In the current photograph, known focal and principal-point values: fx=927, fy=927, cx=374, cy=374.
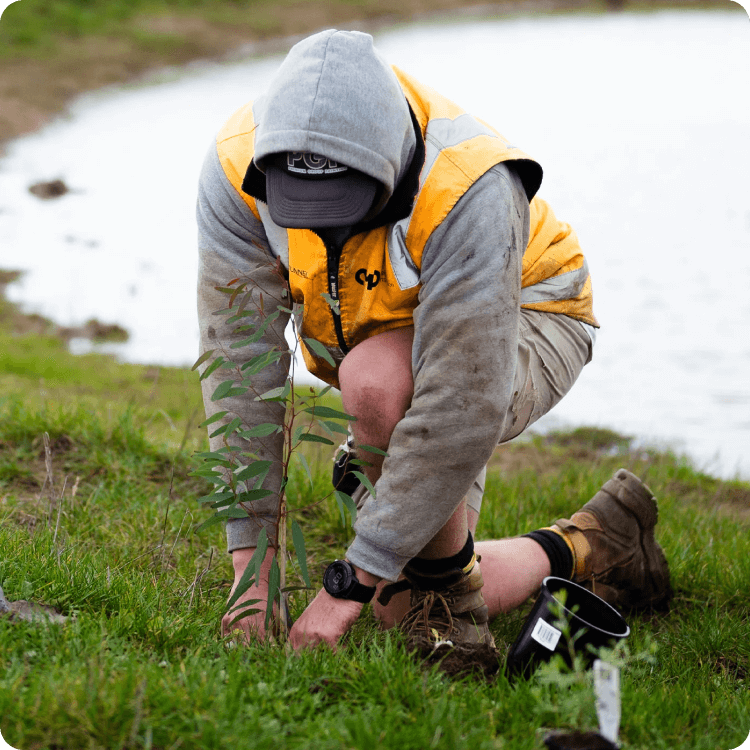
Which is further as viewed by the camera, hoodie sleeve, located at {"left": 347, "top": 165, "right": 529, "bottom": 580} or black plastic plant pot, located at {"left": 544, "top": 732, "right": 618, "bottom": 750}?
hoodie sleeve, located at {"left": 347, "top": 165, "right": 529, "bottom": 580}

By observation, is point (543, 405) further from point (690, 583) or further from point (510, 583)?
point (690, 583)

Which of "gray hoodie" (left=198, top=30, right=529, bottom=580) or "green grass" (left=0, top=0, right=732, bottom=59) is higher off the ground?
"gray hoodie" (left=198, top=30, right=529, bottom=580)

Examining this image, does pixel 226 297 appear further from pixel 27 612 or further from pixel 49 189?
pixel 49 189

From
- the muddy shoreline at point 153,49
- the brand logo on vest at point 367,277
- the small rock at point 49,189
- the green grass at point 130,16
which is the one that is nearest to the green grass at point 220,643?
the brand logo on vest at point 367,277

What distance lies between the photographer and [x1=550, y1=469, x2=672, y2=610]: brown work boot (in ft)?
9.73

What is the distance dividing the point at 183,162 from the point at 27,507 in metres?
9.83

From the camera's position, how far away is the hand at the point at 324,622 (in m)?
2.21

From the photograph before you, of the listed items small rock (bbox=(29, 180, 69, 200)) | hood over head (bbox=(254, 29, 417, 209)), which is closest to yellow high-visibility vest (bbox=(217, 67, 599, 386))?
hood over head (bbox=(254, 29, 417, 209))

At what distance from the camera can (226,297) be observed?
8.54 feet

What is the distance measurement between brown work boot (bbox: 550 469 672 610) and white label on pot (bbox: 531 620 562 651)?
30.8 inches

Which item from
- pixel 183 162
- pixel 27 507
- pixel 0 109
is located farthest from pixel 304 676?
pixel 0 109

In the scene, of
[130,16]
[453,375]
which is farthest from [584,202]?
[130,16]

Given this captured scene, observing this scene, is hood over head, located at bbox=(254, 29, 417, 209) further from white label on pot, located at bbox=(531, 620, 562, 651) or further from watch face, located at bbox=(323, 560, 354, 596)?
white label on pot, located at bbox=(531, 620, 562, 651)

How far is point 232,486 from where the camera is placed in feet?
7.20
